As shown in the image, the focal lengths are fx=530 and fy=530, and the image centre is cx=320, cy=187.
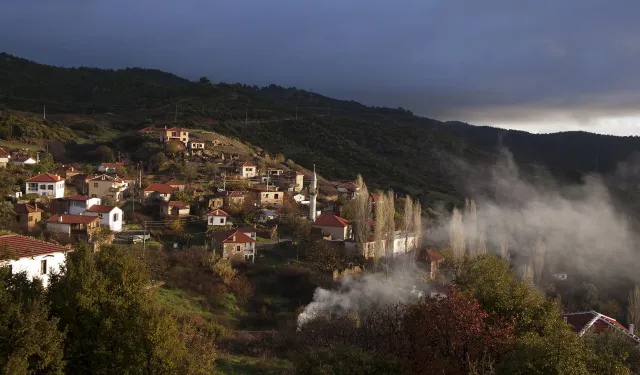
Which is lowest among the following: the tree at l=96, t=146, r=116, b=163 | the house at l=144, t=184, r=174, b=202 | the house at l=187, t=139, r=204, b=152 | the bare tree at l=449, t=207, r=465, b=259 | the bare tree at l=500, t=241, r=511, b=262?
the bare tree at l=500, t=241, r=511, b=262

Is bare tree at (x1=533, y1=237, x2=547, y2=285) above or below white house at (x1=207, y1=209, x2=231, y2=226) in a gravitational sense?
below

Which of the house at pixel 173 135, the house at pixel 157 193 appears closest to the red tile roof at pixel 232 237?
the house at pixel 157 193

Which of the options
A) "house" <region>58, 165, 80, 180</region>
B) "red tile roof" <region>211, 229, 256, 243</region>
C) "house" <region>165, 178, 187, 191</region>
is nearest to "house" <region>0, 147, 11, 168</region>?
"house" <region>58, 165, 80, 180</region>

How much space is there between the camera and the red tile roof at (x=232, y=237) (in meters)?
28.4

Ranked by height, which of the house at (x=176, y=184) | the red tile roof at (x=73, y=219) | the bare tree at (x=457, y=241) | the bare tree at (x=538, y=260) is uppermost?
the house at (x=176, y=184)

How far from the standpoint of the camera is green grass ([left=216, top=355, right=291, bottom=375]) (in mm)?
15400

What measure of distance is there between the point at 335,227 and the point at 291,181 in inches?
503

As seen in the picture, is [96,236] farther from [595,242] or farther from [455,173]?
[455,173]

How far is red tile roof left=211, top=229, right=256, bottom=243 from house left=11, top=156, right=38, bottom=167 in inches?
779

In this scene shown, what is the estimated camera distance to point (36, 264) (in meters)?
16.0

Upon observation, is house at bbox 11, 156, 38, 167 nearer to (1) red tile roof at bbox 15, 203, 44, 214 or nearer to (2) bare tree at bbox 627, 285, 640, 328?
(1) red tile roof at bbox 15, 203, 44, 214

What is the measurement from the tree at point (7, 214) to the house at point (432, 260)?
2234 centimetres

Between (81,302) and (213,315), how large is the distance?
11.2 meters

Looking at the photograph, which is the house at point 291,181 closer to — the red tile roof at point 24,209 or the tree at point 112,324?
the red tile roof at point 24,209
